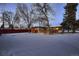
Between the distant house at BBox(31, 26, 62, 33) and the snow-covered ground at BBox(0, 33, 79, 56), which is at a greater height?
the distant house at BBox(31, 26, 62, 33)

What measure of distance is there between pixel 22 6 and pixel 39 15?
0.16m

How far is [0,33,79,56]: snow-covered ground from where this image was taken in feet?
9.15

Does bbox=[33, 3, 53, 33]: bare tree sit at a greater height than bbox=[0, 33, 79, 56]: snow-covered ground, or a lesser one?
greater

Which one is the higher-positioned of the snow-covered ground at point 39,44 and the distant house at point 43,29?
the distant house at point 43,29

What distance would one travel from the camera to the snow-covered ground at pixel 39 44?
9.15 ft

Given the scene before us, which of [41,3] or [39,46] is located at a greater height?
[41,3]

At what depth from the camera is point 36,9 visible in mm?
2811

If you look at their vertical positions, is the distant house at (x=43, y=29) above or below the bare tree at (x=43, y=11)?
below

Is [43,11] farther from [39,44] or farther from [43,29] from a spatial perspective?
[39,44]

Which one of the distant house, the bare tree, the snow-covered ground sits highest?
the bare tree

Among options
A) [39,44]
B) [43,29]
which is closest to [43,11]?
[43,29]

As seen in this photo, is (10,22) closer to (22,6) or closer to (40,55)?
(22,6)

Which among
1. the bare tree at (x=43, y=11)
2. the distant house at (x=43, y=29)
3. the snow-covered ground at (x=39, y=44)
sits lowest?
the snow-covered ground at (x=39, y=44)

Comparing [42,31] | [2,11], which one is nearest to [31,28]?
[42,31]
